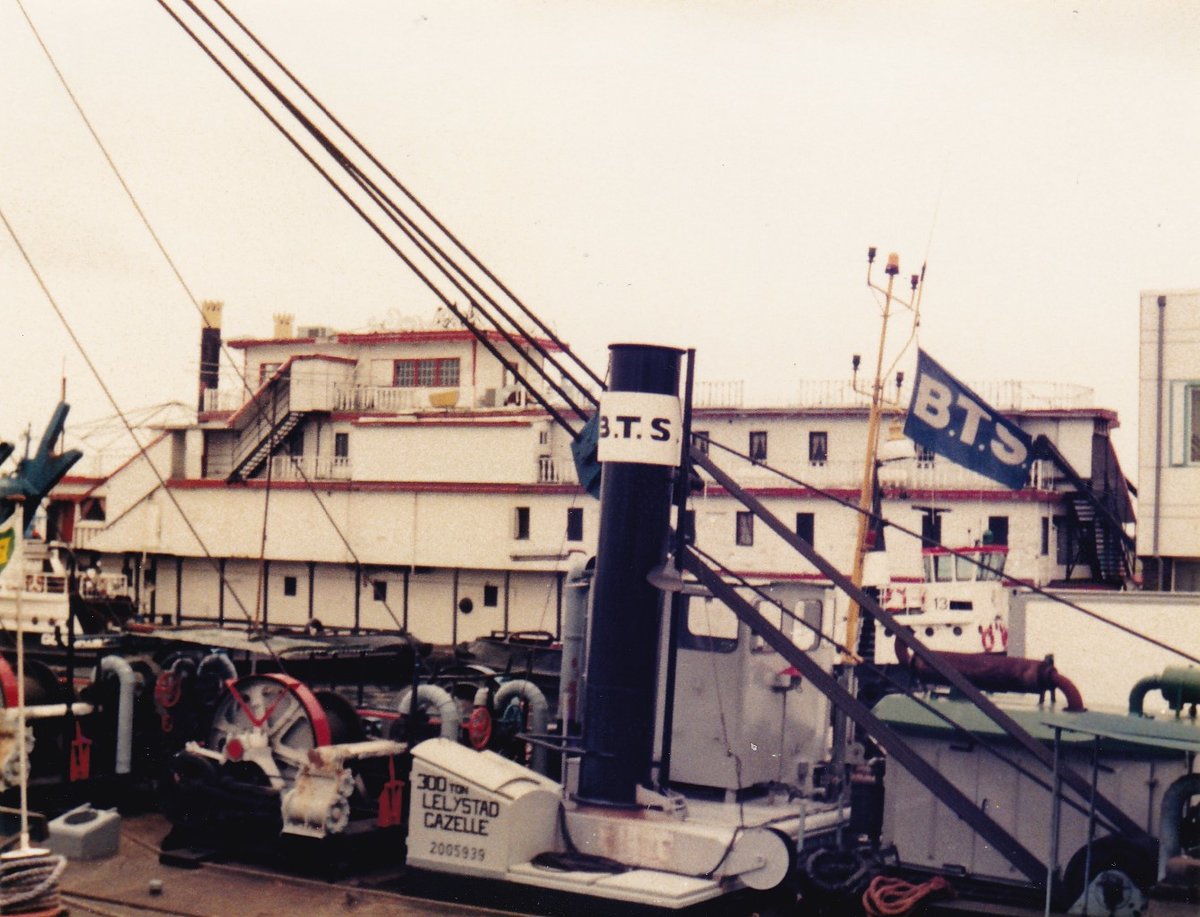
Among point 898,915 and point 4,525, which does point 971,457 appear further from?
point 4,525

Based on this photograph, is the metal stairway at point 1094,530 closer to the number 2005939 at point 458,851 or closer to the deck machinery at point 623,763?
the deck machinery at point 623,763

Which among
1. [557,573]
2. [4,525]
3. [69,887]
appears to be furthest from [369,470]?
[69,887]

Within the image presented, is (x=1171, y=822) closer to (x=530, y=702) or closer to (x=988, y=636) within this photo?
(x=530, y=702)

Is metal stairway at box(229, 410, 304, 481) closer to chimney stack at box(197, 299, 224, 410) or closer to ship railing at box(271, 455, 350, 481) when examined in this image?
ship railing at box(271, 455, 350, 481)

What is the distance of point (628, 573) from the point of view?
46.3 feet

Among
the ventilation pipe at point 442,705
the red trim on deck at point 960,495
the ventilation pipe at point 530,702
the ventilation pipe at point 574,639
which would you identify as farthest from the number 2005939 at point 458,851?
the red trim on deck at point 960,495

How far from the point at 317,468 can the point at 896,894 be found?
43597 mm

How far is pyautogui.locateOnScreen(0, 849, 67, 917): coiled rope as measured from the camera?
9516mm

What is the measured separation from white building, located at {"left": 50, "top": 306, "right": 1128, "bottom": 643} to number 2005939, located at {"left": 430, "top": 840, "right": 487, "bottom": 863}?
2678cm

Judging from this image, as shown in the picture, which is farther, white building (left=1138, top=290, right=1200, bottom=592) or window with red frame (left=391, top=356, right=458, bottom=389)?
window with red frame (left=391, top=356, right=458, bottom=389)

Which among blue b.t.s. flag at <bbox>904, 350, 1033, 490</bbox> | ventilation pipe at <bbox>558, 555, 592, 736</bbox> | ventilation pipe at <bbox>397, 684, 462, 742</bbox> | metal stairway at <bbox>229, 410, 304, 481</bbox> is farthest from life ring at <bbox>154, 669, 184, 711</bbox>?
metal stairway at <bbox>229, 410, 304, 481</bbox>

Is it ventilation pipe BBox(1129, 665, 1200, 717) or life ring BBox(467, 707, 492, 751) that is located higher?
ventilation pipe BBox(1129, 665, 1200, 717)

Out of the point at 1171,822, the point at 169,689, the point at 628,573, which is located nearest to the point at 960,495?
the point at 169,689

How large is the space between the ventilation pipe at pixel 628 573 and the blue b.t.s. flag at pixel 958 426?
7080 mm
